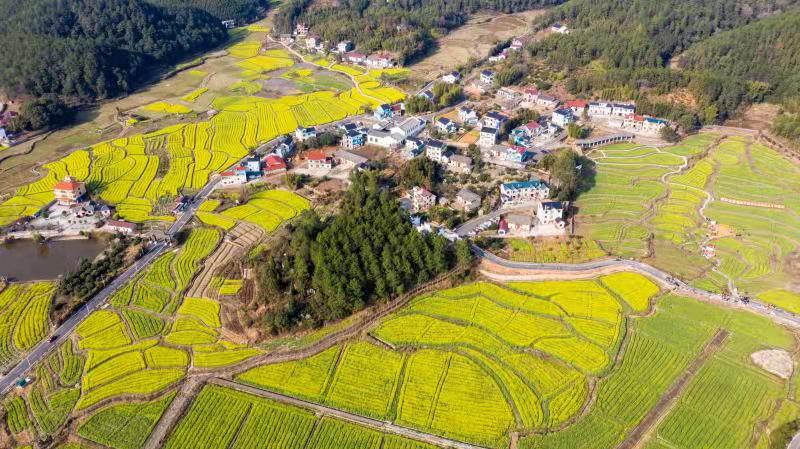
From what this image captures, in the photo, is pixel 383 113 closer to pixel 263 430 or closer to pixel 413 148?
pixel 413 148

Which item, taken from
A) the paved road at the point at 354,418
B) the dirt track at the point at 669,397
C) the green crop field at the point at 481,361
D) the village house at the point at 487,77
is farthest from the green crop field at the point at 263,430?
the village house at the point at 487,77

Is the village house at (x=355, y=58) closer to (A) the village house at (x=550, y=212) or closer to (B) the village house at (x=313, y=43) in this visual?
(B) the village house at (x=313, y=43)

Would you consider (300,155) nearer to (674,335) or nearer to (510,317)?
(510,317)

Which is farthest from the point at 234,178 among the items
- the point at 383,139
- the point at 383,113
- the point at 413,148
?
the point at 383,113

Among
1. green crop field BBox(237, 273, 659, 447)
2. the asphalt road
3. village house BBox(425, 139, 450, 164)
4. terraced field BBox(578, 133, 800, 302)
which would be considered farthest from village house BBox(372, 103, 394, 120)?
green crop field BBox(237, 273, 659, 447)

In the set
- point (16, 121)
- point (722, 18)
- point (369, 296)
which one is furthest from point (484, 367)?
point (722, 18)
